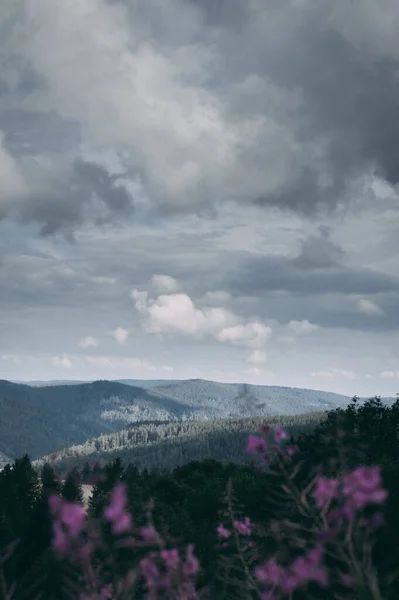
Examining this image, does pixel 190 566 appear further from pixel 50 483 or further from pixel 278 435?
pixel 50 483

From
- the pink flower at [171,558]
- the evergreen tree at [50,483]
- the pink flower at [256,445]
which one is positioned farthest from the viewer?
the evergreen tree at [50,483]

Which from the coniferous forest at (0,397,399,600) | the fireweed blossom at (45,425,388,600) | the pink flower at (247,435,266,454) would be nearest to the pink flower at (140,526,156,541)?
the fireweed blossom at (45,425,388,600)

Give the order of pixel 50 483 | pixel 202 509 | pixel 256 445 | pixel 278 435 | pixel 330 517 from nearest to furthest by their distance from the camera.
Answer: pixel 330 517 < pixel 278 435 < pixel 256 445 < pixel 202 509 < pixel 50 483

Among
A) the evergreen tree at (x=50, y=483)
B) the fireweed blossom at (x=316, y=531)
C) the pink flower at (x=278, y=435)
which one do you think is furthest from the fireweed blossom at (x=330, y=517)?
the evergreen tree at (x=50, y=483)

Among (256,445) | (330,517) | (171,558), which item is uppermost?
(256,445)

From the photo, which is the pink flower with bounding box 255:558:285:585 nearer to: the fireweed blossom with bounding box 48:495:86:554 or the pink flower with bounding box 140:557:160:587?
the pink flower with bounding box 140:557:160:587

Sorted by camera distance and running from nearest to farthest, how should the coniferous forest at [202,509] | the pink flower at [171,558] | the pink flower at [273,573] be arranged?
the pink flower at [273,573], the pink flower at [171,558], the coniferous forest at [202,509]

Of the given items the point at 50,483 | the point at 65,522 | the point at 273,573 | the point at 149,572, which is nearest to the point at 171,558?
the point at 149,572

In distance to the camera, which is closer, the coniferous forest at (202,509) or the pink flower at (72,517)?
the pink flower at (72,517)

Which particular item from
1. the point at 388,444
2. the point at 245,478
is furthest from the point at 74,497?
the point at 388,444

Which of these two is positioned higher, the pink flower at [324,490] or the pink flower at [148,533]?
the pink flower at [324,490]

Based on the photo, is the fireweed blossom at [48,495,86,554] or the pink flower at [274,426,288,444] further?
the pink flower at [274,426,288,444]

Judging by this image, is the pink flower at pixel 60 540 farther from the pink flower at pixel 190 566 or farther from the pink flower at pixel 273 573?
the pink flower at pixel 273 573

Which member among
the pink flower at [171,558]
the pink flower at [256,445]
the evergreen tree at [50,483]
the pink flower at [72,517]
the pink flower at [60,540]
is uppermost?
the pink flower at [256,445]
